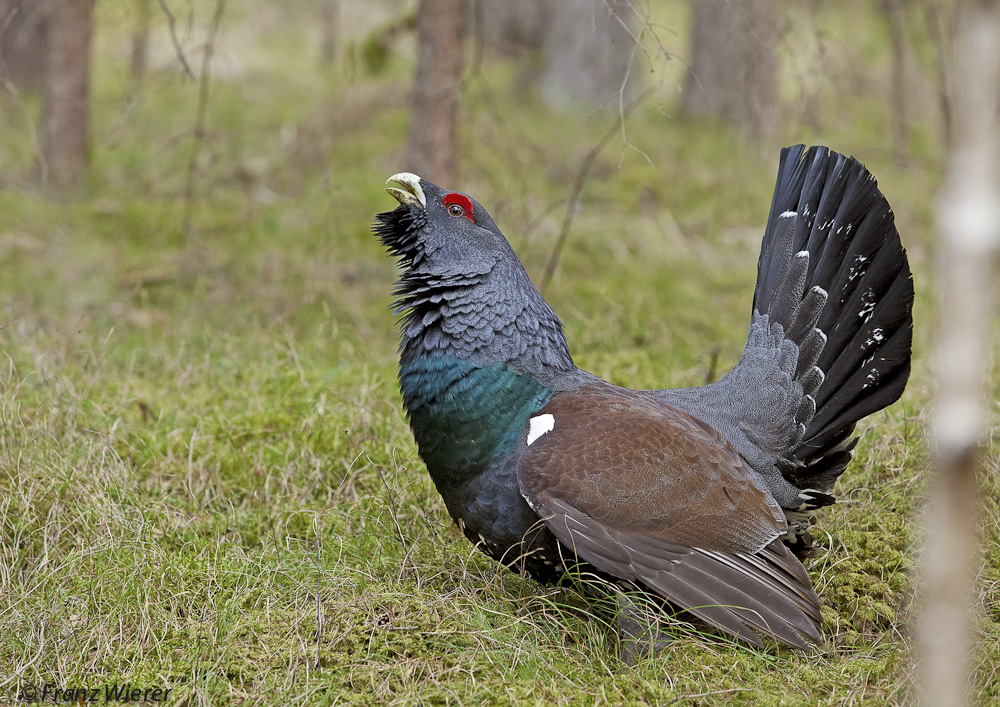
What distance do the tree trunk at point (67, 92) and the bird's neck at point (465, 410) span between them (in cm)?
546

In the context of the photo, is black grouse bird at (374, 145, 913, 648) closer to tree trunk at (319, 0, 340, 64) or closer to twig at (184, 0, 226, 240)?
twig at (184, 0, 226, 240)

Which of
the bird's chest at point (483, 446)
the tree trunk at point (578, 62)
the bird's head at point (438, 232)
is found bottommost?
the bird's chest at point (483, 446)

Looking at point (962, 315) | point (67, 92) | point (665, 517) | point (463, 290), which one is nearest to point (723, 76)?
point (67, 92)

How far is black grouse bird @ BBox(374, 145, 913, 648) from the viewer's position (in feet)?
10.2

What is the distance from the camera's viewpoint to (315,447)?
169 inches

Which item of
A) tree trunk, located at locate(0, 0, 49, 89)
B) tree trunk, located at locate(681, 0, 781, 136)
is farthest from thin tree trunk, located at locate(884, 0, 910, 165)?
tree trunk, located at locate(0, 0, 49, 89)

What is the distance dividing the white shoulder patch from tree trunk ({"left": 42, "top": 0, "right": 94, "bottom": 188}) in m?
5.82

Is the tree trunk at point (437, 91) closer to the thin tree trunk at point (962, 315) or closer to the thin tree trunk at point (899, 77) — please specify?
the thin tree trunk at point (899, 77)

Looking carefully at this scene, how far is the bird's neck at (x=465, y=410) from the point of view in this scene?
3223 mm

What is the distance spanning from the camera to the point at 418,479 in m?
4.18

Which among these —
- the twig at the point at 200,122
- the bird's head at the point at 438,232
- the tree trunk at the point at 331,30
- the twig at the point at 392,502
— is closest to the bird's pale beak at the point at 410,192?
the bird's head at the point at 438,232

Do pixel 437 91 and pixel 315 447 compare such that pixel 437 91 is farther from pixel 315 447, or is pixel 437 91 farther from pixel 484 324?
pixel 484 324

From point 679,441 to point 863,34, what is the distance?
12.4 metres

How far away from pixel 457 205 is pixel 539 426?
3.30ft
